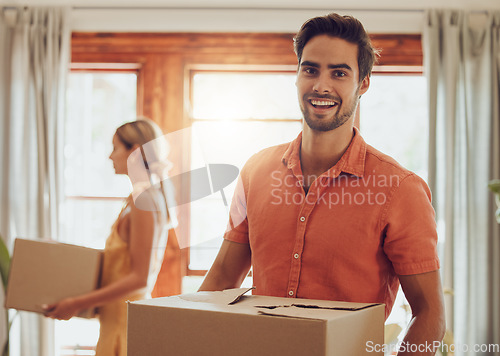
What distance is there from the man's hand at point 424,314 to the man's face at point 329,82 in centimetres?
35

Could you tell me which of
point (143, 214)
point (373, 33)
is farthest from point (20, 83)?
point (373, 33)

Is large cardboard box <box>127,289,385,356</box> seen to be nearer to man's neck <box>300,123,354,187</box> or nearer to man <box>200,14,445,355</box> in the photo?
man <box>200,14,445,355</box>

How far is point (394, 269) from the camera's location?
0.96 meters

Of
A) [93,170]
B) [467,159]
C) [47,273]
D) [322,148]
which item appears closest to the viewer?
[322,148]

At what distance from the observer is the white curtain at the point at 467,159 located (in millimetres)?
2842

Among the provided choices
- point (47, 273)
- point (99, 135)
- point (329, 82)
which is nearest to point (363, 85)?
point (329, 82)

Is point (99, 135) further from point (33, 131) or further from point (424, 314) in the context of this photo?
point (424, 314)

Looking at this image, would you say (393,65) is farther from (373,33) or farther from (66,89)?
(66,89)

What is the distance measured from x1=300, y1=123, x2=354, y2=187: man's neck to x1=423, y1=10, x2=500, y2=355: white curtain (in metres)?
1.94

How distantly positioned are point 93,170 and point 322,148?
2313 mm

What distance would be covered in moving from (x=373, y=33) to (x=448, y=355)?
179 cm

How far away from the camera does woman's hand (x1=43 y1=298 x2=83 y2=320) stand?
164cm

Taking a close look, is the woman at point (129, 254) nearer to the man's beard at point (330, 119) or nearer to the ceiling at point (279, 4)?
the man's beard at point (330, 119)

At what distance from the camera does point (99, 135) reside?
316 centimetres
